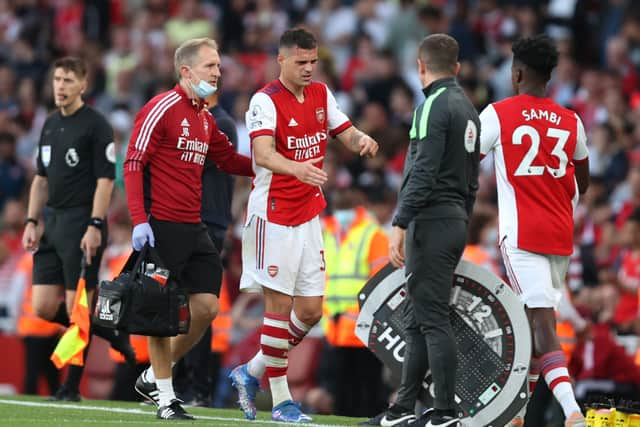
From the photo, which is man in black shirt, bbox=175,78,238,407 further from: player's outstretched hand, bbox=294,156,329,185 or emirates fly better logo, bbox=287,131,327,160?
player's outstretched hand, bbox=294,156,329,185

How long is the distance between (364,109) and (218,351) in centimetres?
509

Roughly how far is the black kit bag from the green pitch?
1.94ft

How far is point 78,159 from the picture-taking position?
37.1 ft

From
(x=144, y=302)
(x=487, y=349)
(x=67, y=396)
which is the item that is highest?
(x=144, y=302)

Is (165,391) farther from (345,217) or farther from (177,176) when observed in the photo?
(345,217)

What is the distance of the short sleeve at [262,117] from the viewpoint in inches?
368

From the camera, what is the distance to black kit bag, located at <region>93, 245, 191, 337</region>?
909 centimetres

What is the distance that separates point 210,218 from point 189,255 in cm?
155

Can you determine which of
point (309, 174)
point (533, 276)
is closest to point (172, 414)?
point (309, 174)

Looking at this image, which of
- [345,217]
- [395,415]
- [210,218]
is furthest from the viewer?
[345,217]

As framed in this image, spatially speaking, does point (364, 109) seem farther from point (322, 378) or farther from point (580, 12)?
point (322, 378)

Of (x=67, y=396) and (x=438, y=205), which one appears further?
(x=67, y=396)

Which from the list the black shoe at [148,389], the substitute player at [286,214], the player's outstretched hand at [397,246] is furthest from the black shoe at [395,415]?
the black shoe at [148,389]

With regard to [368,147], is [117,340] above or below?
below
